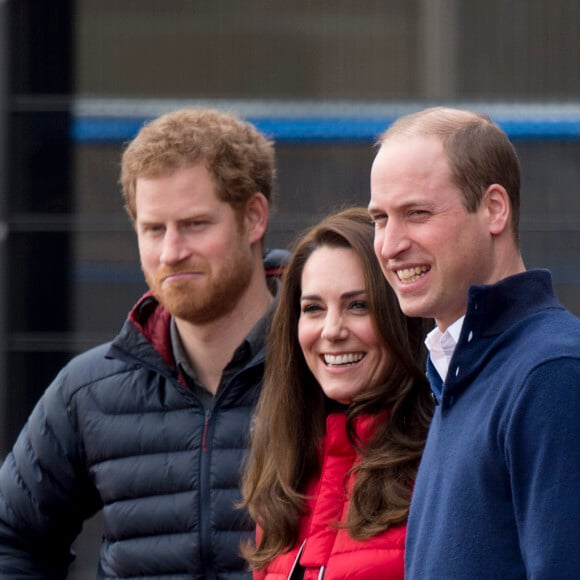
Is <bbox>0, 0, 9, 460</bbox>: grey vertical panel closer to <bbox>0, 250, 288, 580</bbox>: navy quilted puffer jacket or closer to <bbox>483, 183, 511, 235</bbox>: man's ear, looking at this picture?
<bbox>0, 250, 288, 580</bbox>: navy quilted puffer jacket

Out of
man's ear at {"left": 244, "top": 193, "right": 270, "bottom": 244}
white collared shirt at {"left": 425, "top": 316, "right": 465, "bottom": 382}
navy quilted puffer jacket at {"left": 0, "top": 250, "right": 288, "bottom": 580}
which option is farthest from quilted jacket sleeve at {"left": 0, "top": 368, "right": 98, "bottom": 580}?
white collared shirt at {"left": 425, "top": 316, "right": 465, "bottom": 382}

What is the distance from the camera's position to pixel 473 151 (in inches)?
86.1

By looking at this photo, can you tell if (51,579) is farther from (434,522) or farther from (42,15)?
(42,15)

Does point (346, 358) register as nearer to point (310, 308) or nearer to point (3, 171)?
point (310, 308)

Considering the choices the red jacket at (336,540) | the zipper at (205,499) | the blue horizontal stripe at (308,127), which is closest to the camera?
the red jacket at (336,540)

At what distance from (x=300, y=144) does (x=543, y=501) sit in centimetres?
323

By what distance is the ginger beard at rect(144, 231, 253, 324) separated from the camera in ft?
10.3

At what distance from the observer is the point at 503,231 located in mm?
2182

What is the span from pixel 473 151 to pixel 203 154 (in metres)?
1.19

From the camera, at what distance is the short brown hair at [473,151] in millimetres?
2176

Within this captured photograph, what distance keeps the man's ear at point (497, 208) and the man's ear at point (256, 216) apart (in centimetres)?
118

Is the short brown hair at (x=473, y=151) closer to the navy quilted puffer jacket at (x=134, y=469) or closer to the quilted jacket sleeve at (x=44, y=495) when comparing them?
the navy quilted puffer jacket at (x=134, y=469)

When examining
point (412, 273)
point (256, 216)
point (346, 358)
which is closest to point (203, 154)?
point (256, 216)

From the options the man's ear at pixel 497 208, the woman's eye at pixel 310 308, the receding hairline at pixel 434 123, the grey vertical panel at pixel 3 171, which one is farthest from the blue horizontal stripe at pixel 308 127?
the man's ear at pixel 497 208
